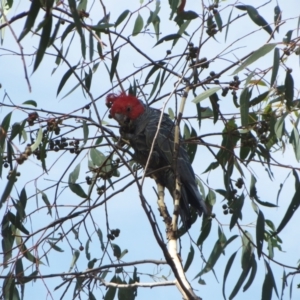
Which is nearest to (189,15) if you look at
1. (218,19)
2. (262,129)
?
(218,19)

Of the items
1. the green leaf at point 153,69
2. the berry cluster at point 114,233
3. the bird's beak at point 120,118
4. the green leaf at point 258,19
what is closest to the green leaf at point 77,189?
the berry cluster at point 114,233

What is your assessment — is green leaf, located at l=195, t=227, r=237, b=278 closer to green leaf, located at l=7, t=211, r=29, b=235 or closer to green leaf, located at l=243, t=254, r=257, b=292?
green leaf, located at l=243, t=254, r=257, b=292

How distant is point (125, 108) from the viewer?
3584mm

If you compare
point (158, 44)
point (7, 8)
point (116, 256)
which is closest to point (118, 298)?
point (116, 256)

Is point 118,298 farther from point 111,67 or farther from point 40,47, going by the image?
point 40,47

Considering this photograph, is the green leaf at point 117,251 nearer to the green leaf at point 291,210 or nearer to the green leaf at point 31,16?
the green leaf at point 291,210

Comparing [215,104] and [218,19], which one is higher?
[218,19]

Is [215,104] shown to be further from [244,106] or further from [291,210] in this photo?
[291,210]

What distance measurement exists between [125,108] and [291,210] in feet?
5.23

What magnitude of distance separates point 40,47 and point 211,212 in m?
1.61

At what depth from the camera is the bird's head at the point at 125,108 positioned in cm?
355

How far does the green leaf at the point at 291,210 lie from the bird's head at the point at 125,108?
1.45 metres

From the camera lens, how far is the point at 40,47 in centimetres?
153

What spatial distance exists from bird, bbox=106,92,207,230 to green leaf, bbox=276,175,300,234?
27.1 inches
